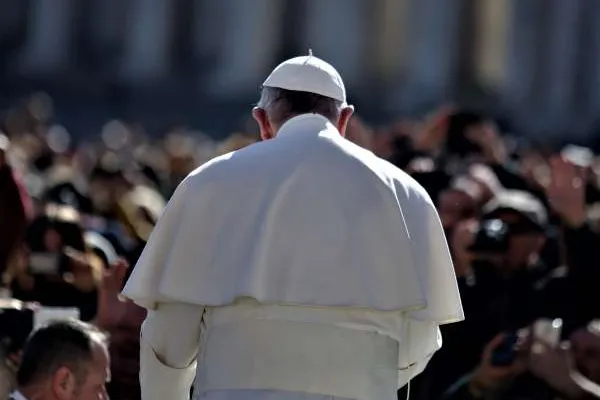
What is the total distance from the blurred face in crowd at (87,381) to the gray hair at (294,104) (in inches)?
40.4

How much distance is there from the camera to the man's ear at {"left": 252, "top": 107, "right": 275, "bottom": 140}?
26.5 feet

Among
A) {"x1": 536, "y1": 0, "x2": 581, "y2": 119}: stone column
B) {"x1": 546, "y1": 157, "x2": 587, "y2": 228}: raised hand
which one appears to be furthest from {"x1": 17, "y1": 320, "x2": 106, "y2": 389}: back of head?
{"x1": 536, "y1": 0, "x2": 581, "y2": 119}: stone column

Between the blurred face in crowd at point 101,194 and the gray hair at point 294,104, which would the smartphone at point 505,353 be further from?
the blurred face in crowd at point 101,194

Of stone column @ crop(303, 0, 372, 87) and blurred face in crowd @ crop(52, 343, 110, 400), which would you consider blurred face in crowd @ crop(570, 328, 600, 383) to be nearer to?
blurred face in crowd @ crop(52, 343, 110, 400)

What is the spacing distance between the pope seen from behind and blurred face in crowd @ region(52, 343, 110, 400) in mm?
439

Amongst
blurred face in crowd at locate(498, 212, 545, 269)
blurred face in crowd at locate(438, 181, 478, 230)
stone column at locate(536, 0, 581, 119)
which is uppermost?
blurred face in crowd at locate(498, 212, 545, 269)

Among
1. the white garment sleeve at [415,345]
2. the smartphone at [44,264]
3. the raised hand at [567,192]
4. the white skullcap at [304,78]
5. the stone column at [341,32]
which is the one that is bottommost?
the stone column at [341,32]

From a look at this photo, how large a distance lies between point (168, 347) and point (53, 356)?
1.96 feet

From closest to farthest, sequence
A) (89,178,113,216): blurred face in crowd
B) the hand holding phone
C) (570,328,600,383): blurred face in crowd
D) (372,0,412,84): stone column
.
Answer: the hand holding phone < (570,328,600,383): blurred face in crowd < (89,178,113,216): blurred face in crowd < (372,0,412,84): stone column

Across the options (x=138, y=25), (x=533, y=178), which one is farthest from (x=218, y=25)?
(x=533, y=178)

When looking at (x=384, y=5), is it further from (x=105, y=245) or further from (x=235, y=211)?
(x=235, y=211)

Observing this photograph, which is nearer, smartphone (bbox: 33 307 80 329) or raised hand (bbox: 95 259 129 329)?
smartphone (bbox: 33 307 80 329)

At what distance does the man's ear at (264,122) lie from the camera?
806cm

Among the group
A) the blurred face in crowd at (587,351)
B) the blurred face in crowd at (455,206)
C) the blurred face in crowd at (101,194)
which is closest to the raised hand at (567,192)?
the blurred face in crowd at (455,206)
